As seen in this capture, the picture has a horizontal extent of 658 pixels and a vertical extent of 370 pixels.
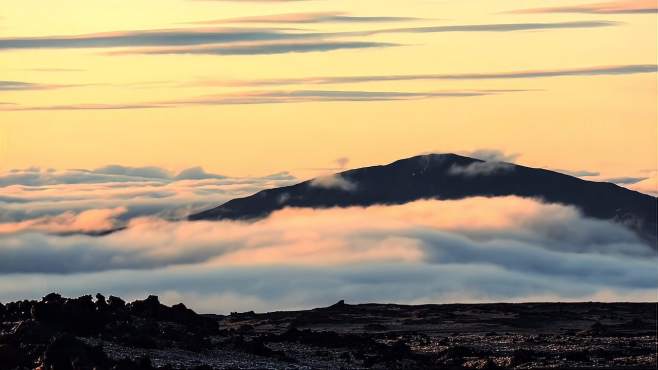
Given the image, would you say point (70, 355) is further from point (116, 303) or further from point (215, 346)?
point (116, 303)

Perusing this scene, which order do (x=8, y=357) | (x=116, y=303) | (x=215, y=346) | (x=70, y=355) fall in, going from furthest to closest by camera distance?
(x=116, y=303), (x=215, y=346), (x=8, y=357), (x=70, y=355)

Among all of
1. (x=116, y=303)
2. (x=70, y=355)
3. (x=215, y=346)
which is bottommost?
(x=70, y=355)

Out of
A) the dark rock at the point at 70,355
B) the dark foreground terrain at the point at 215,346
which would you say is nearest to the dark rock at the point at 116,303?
the dark foreground terrain at the point at 215,346

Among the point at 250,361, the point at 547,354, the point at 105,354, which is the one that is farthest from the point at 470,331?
the point at 105,354

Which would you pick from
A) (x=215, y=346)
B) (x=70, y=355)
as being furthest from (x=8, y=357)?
(x=215, y=346)

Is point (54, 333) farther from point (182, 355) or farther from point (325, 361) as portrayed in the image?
point (325, 361)

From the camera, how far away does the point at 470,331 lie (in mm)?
183000

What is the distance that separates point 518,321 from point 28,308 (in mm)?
78626

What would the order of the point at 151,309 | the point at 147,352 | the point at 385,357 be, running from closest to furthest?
1. the point at 147,352
2. the point at 385,357
3. the point at 151,309

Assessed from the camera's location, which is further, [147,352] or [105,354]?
[147,352]

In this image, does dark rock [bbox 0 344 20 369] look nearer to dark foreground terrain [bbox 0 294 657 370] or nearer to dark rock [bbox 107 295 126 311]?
dark foreground terrain [bbox 0 294 657 370]

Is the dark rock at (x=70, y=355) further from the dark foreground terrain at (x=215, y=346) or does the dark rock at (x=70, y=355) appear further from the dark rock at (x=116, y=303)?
the dark rock at (x=116, y=303)

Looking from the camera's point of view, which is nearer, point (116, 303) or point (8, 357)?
point (8, 357)

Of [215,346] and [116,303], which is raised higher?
[116,303]
